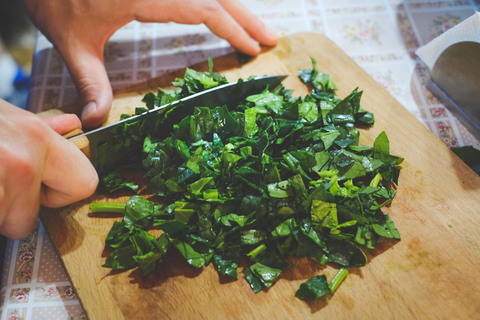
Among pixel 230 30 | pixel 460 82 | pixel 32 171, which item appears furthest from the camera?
pixel 230 30

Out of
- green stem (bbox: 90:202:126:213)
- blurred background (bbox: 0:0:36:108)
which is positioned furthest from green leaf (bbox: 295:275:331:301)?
blurred background (bbox: 0:0:36:108)

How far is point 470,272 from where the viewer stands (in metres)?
1.33

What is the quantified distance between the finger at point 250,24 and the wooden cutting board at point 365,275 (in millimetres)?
890

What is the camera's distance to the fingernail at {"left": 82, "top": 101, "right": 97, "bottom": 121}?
1615 millimetres

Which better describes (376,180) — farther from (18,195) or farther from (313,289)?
(18,195)

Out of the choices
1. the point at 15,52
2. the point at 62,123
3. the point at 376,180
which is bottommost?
the point at 15,52

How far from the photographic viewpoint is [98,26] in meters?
1.78

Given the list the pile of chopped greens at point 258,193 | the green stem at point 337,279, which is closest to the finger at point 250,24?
the pile of chopped greens at point 258,193

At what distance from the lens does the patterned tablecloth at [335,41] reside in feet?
6.41

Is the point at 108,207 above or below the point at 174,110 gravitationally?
below

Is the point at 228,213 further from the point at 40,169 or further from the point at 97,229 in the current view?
the point at 40,169

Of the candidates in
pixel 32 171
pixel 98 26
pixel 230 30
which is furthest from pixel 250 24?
pixel 32 171

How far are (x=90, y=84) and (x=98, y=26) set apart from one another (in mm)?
300

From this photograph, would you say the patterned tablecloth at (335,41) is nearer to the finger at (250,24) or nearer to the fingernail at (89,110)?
the finger at (250,24)
